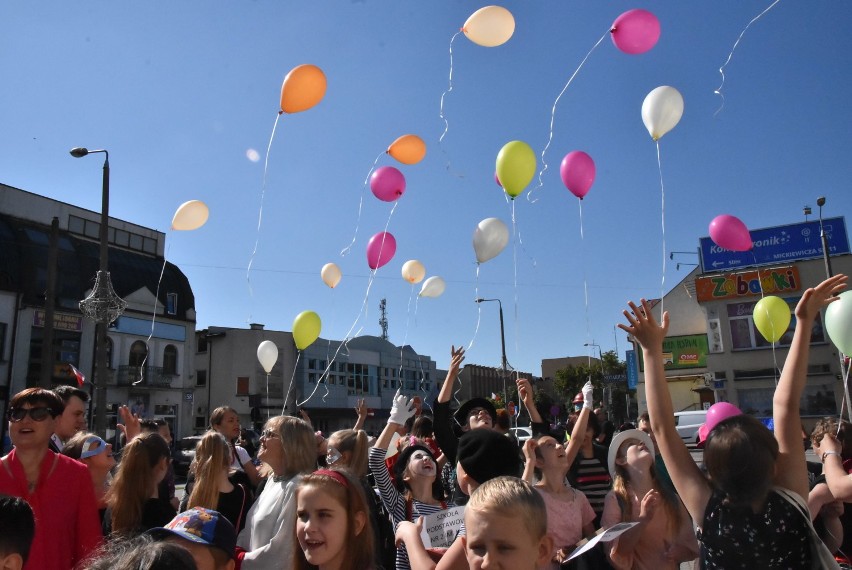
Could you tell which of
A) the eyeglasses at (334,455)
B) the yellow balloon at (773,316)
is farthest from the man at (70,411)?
the yellow balloon at (773,316)

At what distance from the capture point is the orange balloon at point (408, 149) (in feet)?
30.0

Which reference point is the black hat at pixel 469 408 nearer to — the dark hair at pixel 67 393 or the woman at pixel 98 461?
the woman at pixel 98 461

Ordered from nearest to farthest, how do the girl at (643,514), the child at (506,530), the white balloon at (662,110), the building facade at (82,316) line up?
1. the child at (506,530)
2. the girl at (643,514)
3. the white balloon at (662,110)
4. the building facade at (82,316)

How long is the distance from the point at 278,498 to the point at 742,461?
247 cm

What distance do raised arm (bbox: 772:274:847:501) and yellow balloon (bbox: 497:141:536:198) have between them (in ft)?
19.1

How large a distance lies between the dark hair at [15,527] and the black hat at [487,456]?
74.5 inches

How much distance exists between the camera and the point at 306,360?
48.3 m

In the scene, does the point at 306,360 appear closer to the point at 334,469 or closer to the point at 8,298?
the point at 8,298

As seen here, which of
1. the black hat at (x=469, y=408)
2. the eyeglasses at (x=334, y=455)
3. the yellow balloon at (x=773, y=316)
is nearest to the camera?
the eyeglasses at (x=334, y=455)

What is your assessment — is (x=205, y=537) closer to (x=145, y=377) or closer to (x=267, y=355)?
(x=267, y=355)

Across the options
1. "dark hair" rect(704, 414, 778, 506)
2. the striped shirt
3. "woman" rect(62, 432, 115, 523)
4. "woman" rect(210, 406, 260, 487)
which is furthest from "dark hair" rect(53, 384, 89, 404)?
"dark hair" rect(704, 414, 778, 506)

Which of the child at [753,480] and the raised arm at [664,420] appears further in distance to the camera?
the raised arm at [664,420]

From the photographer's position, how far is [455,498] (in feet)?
13.8

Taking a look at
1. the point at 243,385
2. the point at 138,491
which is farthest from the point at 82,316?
the point at 138,491
